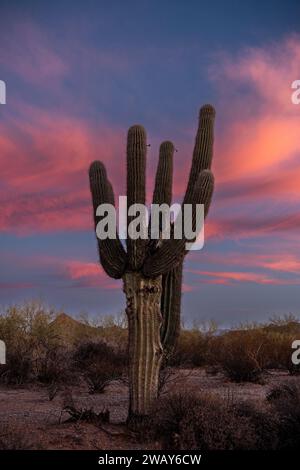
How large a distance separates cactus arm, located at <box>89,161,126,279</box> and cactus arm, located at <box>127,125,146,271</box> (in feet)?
0.90

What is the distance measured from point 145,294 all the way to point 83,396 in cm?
553

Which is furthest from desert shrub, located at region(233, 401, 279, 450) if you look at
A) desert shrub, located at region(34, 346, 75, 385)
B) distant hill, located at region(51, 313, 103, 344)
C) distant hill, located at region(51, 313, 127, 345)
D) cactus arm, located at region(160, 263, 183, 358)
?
distant hill, located at region(51, 313, 127, 345)

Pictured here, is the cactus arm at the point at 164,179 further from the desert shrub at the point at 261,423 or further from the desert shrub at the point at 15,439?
the desert shrub at the point at 15,439

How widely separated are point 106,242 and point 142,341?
1845 mm

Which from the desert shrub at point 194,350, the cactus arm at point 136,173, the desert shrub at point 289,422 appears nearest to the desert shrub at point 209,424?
the desert shrub at point 289,422

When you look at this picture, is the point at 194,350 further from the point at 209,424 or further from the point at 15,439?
the point at 15,439

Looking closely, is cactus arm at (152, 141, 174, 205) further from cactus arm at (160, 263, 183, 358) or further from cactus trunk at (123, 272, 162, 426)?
cactus trunk at (123, 272, 162, 426)

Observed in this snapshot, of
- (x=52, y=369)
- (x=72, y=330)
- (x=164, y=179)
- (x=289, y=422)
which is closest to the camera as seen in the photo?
(x=289, y=422)

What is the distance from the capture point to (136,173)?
387 inches

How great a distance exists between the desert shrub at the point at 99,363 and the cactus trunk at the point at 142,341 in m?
5.28

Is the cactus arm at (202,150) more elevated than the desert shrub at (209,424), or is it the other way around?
the cactus arm at (202,150)

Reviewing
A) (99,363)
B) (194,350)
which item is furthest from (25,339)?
(194,350)

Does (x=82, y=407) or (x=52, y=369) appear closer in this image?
(x=82, y=407)

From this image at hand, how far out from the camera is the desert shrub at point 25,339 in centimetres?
1612
